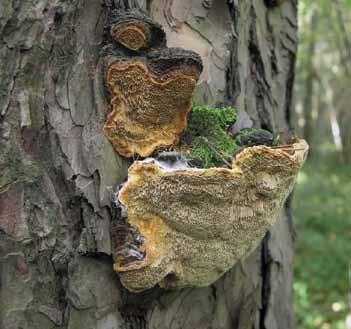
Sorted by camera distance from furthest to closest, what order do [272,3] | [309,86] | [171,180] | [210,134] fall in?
[309,86]
[272,3]
[210,134]
[171,180]

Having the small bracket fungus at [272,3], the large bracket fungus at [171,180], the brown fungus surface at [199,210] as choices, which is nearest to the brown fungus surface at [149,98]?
the large bracket fungus at [171,180]

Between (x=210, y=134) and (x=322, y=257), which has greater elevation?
(x=210, y=134)

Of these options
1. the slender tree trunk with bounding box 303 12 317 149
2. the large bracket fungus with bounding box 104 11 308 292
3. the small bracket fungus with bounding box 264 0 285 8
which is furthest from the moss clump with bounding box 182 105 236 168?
the slender tree trunk with bounding box 303 12 317 149

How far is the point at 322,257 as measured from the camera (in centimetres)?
702

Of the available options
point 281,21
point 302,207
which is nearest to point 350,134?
point 302,207

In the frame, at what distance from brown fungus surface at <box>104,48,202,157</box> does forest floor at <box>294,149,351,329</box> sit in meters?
3.99

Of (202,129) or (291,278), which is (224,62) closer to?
(202,129)

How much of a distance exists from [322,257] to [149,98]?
6.35 meters

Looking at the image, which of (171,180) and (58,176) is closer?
(171,180)

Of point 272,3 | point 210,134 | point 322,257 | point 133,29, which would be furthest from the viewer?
point 322,257

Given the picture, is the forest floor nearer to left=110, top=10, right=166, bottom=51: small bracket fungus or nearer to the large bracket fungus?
the large bracket fungus

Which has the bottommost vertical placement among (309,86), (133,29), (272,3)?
(133,29)

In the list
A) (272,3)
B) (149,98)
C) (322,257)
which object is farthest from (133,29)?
(322,257)

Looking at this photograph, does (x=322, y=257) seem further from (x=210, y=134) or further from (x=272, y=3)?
(x=210, y=134)
